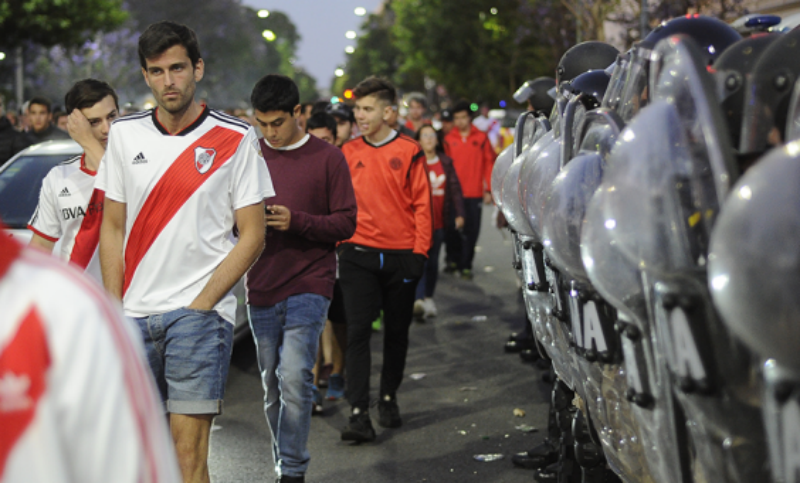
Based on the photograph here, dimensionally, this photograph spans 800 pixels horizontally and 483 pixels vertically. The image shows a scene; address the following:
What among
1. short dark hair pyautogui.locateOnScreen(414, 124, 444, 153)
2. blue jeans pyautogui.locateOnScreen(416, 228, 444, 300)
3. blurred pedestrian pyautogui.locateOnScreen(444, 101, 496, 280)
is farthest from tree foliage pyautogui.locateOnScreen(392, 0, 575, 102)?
blue jeans pyautogui.locateOnScreen(416, 228, 444, 300)

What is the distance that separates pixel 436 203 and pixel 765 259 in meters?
9.25

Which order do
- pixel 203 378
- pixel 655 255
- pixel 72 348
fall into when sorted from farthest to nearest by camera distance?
1. pixel 203 378
2. pixel 655 255
3. pixel 72 348

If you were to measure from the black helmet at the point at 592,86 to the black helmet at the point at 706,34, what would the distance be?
0.82 meters

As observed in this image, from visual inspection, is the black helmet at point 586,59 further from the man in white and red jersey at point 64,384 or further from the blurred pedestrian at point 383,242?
the man in white and red jersey at point 64,384

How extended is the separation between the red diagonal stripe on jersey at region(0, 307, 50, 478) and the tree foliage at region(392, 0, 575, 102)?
37.9 meters

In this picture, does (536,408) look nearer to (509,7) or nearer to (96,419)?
(96,419)

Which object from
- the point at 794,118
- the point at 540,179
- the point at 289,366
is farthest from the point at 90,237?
the point at 794,118

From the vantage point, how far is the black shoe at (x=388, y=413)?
6.61m

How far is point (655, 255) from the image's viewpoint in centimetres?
211

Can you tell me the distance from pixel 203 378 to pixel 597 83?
6.04 ft

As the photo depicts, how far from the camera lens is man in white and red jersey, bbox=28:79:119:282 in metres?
4.54

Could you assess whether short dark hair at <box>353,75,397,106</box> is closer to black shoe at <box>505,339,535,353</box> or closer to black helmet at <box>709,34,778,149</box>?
black shoe at <box>505,339,535,353</box>

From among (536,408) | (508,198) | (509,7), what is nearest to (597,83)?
(508,198)

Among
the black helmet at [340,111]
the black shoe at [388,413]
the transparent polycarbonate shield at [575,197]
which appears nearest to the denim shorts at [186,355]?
the transparent polycarbonate shield at [575,197]
